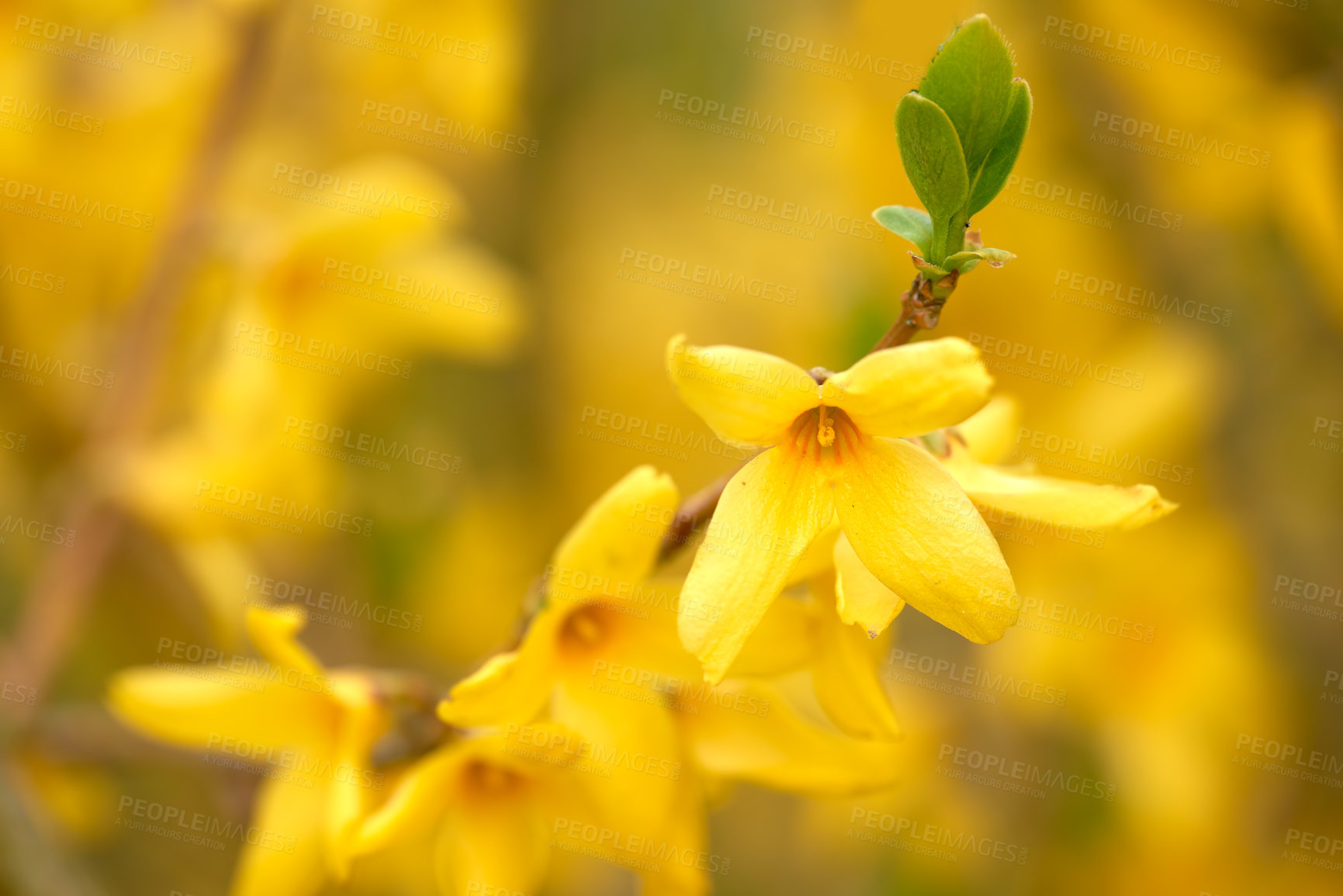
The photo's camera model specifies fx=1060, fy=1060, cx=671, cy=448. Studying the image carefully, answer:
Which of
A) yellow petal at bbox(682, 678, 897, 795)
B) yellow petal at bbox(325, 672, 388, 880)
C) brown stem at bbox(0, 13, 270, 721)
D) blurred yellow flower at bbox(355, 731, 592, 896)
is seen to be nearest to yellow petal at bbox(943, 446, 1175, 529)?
yellow petal at bbox(682, 678, 897, 795)

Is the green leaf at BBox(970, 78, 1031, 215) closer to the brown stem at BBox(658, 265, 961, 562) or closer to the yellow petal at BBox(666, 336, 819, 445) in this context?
the brown stem at BBox(658, 265, 961, 562)

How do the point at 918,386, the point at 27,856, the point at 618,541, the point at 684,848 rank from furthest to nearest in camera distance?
1. the point at 27,856
2. the point at 684,848
3. the point at 618,541
4. the point at 918,386

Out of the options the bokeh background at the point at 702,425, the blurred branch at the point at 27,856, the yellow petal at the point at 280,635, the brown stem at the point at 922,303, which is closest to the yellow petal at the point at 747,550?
the brown stem at the point at 922,303

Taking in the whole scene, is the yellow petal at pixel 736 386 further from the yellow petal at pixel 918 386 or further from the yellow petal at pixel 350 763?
the yellow petal at pixel 350 763

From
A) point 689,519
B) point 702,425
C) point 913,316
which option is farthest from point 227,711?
point 702,425

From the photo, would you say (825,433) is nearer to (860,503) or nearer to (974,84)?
(860,503)

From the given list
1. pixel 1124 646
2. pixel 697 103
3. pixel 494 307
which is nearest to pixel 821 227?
pixel 697 103
